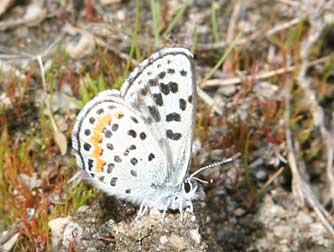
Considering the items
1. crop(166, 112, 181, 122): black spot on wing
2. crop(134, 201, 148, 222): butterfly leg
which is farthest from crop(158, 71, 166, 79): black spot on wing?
crop(134, 201, 148, 222): butterfly leg

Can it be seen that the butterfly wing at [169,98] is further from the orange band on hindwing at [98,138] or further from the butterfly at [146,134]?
the orange band on hindwing at [98,138]

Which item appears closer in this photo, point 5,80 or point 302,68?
point 5,80

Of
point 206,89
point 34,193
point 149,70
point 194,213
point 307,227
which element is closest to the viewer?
point 149,70

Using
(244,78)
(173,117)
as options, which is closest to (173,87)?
(173,117)

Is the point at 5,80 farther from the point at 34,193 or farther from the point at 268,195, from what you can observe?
the point at 268,195

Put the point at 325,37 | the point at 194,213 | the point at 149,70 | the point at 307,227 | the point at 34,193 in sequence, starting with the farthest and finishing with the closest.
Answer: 1. the point at 325,37
2. the point at 307,227
3. the point at 34,193
4. the point at 194,213
5. the point at 149,70

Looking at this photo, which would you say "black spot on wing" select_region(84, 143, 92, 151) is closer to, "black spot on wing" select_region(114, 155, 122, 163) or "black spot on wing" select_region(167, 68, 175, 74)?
"black spot on wing" select_region(114, 155, 122, 163)

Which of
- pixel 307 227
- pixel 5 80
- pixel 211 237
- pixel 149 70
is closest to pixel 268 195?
pixel 307 227

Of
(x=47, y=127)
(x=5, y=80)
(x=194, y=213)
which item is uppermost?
(x=5, y=80)

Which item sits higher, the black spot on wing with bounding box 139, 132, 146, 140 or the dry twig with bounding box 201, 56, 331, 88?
the black spot on wing with bounding box 139, 132, 146, 140

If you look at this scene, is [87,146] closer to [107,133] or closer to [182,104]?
[107,133]
